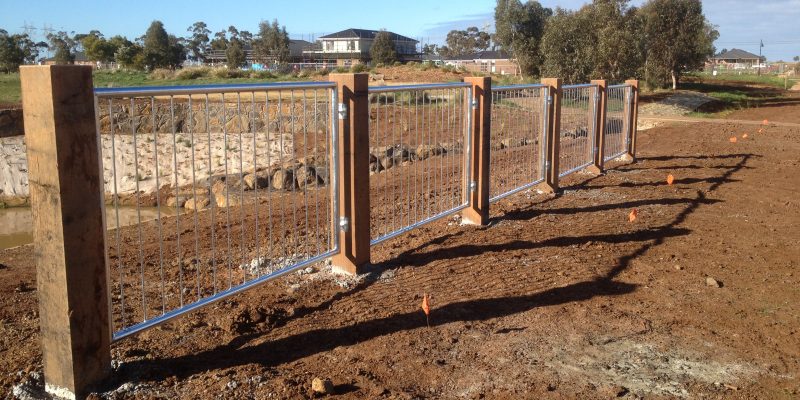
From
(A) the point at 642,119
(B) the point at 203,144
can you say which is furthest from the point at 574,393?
(A) the point at 642,119

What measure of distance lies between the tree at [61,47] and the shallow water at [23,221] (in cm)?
6172

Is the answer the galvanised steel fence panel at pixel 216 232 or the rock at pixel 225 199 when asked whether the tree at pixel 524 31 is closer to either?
the galvanised steel fence panel at pixel 216 232

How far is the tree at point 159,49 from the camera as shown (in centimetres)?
7531

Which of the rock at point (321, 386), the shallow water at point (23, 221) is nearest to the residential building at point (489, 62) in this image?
the shallow water at point (23, 221)

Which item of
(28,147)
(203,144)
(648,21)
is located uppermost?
(648,21)

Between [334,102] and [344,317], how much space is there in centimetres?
182

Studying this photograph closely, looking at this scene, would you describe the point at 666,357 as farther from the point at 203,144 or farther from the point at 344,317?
the point at 203,144

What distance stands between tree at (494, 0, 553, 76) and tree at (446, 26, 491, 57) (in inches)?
3419

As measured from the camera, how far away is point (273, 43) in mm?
87625

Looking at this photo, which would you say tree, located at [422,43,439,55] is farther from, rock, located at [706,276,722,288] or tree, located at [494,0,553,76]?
rock, located at [706,276,722,288]

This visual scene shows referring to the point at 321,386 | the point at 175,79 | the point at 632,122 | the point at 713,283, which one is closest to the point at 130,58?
the point at 175,79

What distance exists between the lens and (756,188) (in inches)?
433

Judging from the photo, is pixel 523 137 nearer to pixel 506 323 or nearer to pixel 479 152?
pixel 479 152

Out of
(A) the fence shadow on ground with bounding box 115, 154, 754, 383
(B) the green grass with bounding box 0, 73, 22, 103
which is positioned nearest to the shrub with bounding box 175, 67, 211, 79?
(B) the green grass with bounding box 0, 73, 22, 103
